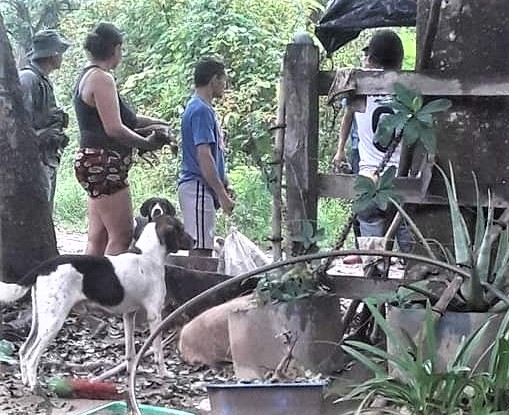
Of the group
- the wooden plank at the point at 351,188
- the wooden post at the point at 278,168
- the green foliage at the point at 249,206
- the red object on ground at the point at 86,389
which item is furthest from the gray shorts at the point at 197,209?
the green foliage at the point at 249,206

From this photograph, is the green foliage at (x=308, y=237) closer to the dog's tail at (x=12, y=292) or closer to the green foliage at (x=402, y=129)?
the green foliage at (x=402, y=129)

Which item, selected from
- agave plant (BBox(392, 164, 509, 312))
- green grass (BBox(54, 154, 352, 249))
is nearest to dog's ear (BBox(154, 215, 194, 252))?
agave plant (BBox(392, 164, 509, 312))

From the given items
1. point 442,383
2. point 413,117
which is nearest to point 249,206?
point 413,117

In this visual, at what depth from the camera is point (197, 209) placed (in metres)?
6.59

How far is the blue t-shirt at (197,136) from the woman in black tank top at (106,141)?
0.92ft

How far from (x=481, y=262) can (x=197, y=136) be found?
2.71m

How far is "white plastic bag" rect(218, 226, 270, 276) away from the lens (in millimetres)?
6395

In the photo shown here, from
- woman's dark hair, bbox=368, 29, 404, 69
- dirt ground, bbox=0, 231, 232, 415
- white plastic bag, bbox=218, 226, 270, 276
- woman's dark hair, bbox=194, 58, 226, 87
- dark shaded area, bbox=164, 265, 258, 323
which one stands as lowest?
dirt ground, bbox=0, 231, 232, 415

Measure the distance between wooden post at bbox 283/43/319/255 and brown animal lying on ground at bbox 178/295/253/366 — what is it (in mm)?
805

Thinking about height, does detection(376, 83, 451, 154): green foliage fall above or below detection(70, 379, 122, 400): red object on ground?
above

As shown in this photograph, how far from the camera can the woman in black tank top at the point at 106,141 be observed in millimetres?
5910

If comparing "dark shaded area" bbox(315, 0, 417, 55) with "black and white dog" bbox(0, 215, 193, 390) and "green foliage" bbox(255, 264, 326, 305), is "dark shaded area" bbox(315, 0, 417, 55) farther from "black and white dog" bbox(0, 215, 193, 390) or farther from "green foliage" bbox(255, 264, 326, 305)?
"green foliage" bbox(255, 264, 326, 305)

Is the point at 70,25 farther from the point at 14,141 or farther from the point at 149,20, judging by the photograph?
the point at 14,141

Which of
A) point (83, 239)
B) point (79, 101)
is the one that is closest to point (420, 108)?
point (79, 101)
